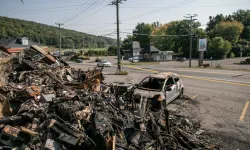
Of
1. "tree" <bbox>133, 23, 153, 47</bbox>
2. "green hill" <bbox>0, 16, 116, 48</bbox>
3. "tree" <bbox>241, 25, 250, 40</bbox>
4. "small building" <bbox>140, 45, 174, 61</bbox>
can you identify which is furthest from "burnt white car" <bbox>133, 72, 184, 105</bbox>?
"tree" <bbox>241, 25, 250, 40</bbox>

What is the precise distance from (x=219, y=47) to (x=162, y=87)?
2378 inches

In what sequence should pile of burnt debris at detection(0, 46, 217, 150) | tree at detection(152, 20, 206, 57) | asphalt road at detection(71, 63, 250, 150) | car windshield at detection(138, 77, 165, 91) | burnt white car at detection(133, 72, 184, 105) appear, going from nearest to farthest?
pile of burnt debris at detection(0, 46, 217, 150), asphalt road at detection(71, 63, 250, 150), burnt white car at detection(133, 72, 184, 105), car windshield at detection(138, 77, 165, 91), tree at detection(152, 20, 206, 57)

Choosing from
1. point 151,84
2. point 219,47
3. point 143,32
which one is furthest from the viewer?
point 143,32

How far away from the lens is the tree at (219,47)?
64.5 meters

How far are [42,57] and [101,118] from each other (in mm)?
10500

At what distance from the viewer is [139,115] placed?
7566 millimetres

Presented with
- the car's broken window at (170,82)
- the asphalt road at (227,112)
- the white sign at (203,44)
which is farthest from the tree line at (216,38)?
the car's broken window at (170,82)

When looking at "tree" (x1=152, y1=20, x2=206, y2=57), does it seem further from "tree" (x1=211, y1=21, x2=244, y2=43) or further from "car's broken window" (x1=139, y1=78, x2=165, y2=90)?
"car's broken window" (x1=139, y1=78, x2=165, y2=90)

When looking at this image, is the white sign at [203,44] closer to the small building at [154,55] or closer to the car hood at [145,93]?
the small building at [154,55]

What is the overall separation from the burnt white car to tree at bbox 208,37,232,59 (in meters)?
58.2

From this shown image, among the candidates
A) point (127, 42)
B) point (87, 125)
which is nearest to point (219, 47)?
point (127, 42)

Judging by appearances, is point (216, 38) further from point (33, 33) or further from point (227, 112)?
point (33, 33)

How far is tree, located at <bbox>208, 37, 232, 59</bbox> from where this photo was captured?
212 feet

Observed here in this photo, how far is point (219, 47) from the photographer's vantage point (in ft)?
211
